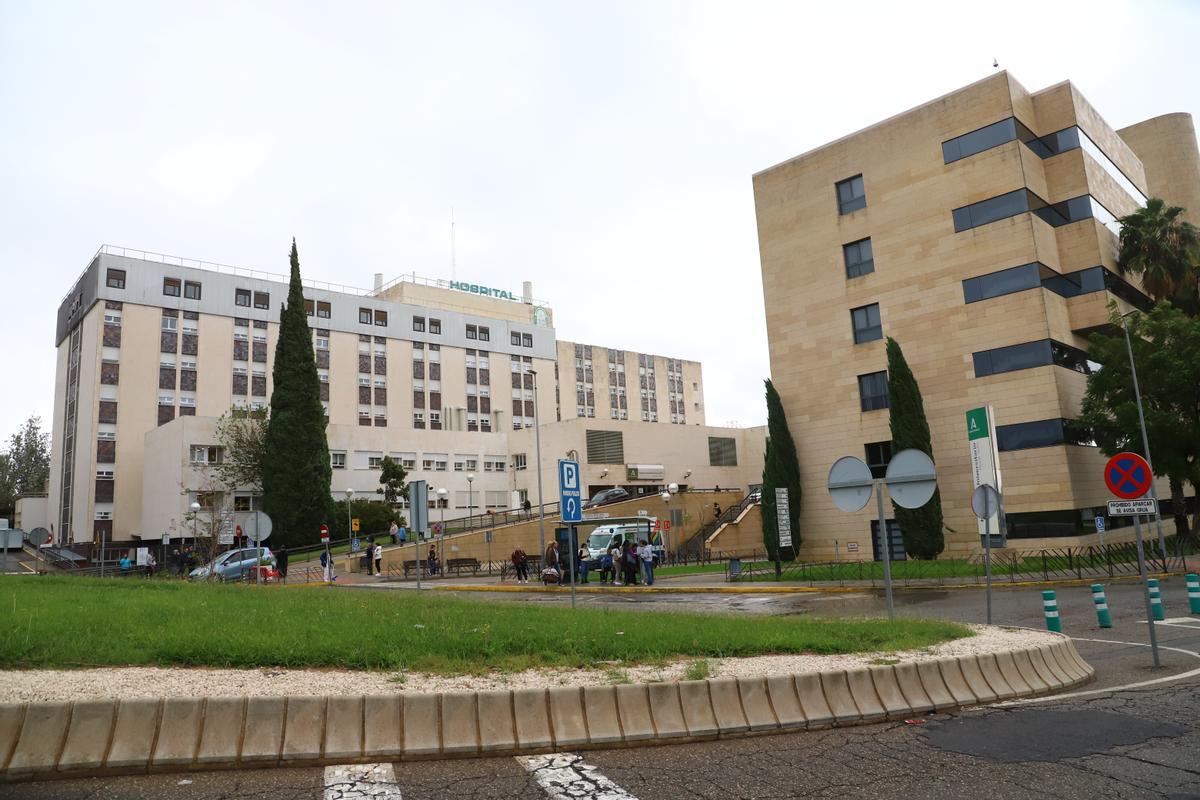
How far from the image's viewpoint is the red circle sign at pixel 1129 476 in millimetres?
10203

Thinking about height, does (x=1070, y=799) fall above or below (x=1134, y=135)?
below

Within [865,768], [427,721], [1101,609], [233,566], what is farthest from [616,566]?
[865,768]

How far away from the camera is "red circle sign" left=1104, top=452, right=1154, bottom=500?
1020 cm

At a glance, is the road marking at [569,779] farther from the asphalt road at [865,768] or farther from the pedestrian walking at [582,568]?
the pedestrian walking at [582,568]

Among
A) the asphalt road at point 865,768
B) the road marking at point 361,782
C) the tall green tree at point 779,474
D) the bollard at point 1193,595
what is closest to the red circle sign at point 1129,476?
the asphalt road at point 865,768

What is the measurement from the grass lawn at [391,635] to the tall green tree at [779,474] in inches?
1110

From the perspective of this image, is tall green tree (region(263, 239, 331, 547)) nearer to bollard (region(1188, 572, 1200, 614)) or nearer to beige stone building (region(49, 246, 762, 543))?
beige stone building (region(49, 246, 762, 543))

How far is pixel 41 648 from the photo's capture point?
281 inches

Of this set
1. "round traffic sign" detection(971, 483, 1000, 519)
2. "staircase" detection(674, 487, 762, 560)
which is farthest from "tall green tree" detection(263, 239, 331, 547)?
"round traffic sign" detection(971, 483, 1000, 519)

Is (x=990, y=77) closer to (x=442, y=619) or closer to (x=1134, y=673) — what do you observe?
(x=1134, y=673)

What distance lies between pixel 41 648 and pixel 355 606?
5.08 metres

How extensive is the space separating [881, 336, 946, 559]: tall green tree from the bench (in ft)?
67.7

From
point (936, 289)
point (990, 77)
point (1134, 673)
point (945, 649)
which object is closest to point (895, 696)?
point (945, 649)

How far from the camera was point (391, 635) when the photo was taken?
8.39 m
